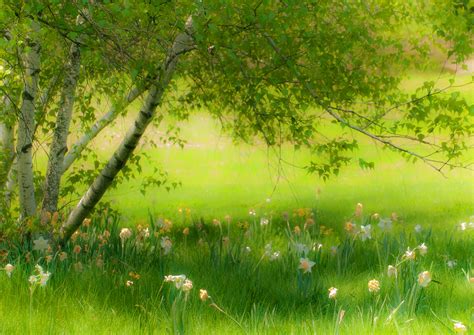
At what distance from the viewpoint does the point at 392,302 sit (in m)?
4.32

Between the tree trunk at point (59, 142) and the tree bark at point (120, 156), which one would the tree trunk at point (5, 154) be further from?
the tree bark at point (120, 156)

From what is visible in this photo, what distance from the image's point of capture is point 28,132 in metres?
6.50

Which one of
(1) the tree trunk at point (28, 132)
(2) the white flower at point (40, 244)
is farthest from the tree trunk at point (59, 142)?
(2) the white flower at point (40, 244)

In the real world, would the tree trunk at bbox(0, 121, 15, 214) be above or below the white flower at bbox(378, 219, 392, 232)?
above

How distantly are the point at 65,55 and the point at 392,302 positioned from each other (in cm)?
434

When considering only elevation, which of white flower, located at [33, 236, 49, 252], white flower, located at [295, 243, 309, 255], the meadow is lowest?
the meadow

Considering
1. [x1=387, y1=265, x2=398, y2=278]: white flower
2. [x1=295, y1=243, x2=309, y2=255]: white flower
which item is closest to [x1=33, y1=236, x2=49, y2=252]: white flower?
[x1=295, y1=243, x2=309, y2=255]: white flower

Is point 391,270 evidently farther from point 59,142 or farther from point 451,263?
point 59,142

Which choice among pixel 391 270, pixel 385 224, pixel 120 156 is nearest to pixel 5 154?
pixel 120 156

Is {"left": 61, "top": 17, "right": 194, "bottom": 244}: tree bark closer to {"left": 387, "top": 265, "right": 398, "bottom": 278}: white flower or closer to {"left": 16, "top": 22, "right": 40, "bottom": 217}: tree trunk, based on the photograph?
{"left": 16, "top": 22, "right": 40, "bottom": 217}: tree trunk

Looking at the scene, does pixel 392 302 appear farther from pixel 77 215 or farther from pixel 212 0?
pixel 77 215

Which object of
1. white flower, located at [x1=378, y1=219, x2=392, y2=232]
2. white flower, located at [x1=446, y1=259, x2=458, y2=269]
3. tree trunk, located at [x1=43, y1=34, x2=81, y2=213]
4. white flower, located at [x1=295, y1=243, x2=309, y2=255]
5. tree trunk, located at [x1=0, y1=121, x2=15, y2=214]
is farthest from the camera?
tree trunk, located at [x1=0, y1=121, x2=15, y2=214]

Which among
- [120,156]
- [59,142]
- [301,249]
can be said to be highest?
[59,142]

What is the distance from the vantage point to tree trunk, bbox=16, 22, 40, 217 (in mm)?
6391
